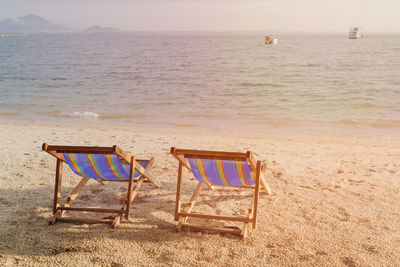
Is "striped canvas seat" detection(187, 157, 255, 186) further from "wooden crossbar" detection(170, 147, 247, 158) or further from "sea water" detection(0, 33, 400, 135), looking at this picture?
"sea water" detection(0, 33, 400, 135)

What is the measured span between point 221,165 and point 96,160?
1.05 m

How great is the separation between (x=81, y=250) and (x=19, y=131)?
19.2 feet

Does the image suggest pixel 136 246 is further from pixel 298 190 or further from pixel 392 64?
pixel 392 64

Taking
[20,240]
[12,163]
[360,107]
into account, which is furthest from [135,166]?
[360,107]

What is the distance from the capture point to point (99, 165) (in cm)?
342

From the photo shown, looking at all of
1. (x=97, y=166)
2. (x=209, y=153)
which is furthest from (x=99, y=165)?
(x=209, y=153)

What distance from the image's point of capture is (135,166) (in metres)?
3.64

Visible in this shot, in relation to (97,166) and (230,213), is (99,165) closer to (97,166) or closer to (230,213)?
(97,166)

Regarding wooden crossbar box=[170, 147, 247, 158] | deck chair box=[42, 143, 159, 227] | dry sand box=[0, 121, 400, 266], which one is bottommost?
dry sand box=[0, 121, 400, 266]

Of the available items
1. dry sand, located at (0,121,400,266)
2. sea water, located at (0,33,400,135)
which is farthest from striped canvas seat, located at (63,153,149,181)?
sea water, located at (0,33,400,135)

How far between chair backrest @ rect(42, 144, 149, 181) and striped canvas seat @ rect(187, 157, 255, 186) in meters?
0.61

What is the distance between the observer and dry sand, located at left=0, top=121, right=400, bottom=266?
299 centimetres

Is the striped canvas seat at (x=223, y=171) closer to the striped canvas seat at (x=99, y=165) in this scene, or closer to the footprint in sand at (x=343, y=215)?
the striped canvas seat at (x=99, y=165)

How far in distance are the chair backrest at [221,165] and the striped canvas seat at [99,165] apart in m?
0.58
